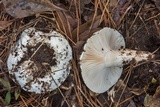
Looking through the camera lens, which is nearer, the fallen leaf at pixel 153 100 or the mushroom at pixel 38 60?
the mushroom at pixel 38 60

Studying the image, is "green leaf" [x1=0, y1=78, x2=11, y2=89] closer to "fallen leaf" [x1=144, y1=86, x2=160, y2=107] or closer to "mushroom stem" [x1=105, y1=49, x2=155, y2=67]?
"mushroom stem" [x1=105, y1=49, x2=155, y2=67]

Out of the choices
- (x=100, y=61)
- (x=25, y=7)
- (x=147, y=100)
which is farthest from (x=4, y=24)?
(x=147, y=100)

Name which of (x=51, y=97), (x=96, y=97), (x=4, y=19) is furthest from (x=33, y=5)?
(x=96, y=97)

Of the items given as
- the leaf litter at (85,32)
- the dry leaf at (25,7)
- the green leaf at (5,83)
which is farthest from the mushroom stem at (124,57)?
the green leaf at (5,83)

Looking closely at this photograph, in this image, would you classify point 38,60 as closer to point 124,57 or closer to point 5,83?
point 5,83

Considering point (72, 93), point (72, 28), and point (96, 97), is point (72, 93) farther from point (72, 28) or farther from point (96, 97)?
point (72, 28)

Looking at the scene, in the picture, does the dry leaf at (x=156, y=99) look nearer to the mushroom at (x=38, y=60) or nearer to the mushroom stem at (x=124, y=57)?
the mushroom stem at (x=124, y=57)
